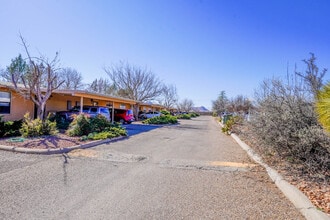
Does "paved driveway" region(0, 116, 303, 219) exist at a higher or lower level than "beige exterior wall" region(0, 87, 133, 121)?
lower

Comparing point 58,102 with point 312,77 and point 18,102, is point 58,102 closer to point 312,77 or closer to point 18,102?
point 18,102

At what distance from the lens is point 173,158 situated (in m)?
8.16

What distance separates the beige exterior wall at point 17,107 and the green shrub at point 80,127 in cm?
585

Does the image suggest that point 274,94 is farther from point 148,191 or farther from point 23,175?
point 23,175

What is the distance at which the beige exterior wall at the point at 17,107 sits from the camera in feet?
49.3

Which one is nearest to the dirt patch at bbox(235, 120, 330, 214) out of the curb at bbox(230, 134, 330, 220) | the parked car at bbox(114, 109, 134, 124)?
the curb at bbox(230, 134, 330, 220)

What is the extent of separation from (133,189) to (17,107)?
560 inches

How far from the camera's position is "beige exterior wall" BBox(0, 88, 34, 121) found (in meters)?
15.0

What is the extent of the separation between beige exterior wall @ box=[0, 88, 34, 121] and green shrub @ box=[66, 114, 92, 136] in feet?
19.2

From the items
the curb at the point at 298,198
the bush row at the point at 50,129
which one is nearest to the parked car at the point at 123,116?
A: the bush row at the point at 50,129

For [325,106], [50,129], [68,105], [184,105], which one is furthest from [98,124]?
[184,105]

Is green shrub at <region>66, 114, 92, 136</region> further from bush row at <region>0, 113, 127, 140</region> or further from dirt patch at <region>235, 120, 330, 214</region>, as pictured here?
dirt patch at <region>235, 120, 330, 214</region>

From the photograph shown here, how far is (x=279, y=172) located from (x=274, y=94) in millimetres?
2379

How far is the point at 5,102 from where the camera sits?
14648mm
